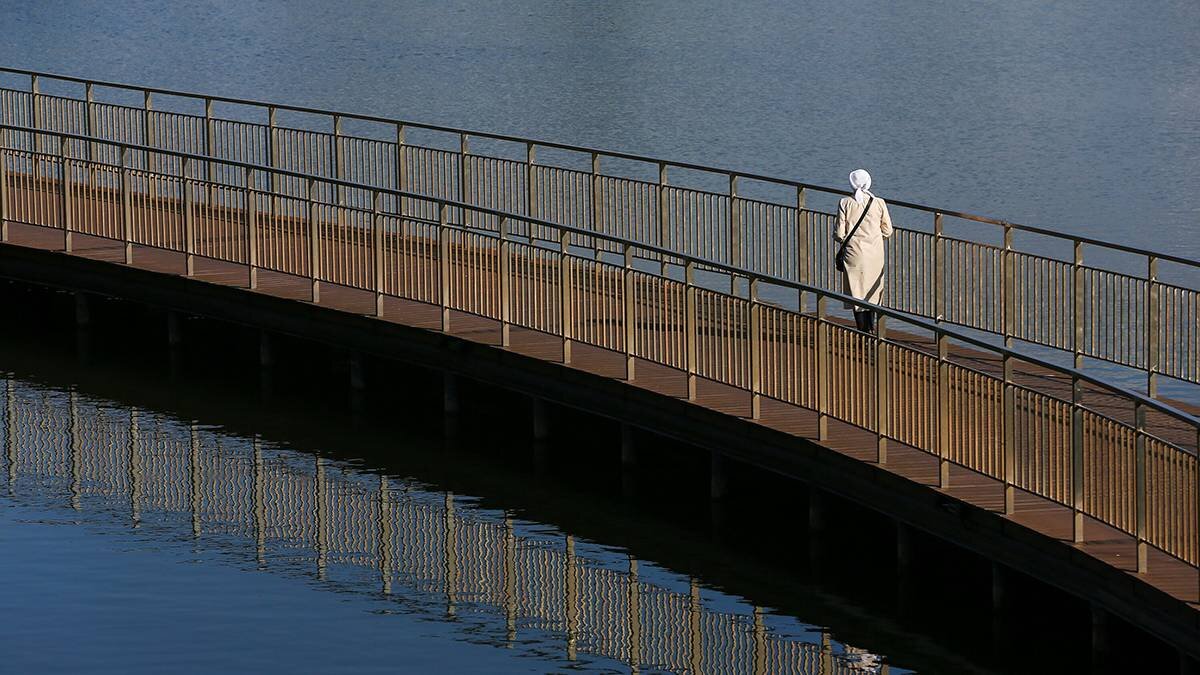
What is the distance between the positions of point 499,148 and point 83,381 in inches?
795

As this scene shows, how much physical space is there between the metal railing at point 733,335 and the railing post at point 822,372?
2 centimetres

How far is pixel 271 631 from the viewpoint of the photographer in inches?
693

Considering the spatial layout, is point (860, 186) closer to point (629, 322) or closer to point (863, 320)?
point (863, 320)

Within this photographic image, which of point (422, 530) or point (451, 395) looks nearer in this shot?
point (422, 530)

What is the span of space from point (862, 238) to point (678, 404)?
99.6 inches

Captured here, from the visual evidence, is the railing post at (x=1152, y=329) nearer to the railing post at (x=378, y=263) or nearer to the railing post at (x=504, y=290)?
the railing post at (x=504, y=290)

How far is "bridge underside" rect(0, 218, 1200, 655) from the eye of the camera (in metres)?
16.2

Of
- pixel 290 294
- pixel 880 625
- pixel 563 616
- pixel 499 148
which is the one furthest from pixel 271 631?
pixel 499 148

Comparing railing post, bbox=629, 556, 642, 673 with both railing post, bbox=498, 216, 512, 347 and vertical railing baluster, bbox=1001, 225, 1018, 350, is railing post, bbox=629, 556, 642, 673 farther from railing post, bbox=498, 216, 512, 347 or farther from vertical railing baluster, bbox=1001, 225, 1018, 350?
vertical railing baluster, bbox=1001, 225, 1018, 350

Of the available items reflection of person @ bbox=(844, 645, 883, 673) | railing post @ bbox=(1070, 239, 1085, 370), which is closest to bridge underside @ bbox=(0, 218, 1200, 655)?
railing post @ bbox=(1070, 239, 1085, 370)

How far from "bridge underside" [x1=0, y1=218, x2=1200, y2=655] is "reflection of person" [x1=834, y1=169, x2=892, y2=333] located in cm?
142

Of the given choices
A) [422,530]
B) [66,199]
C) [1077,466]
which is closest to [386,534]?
[422,530]

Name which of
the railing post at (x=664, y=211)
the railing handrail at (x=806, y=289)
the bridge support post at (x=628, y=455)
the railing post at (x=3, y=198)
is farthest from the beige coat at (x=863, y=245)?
the railing post at (x=3, y=198)

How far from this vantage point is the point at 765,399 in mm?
20641
